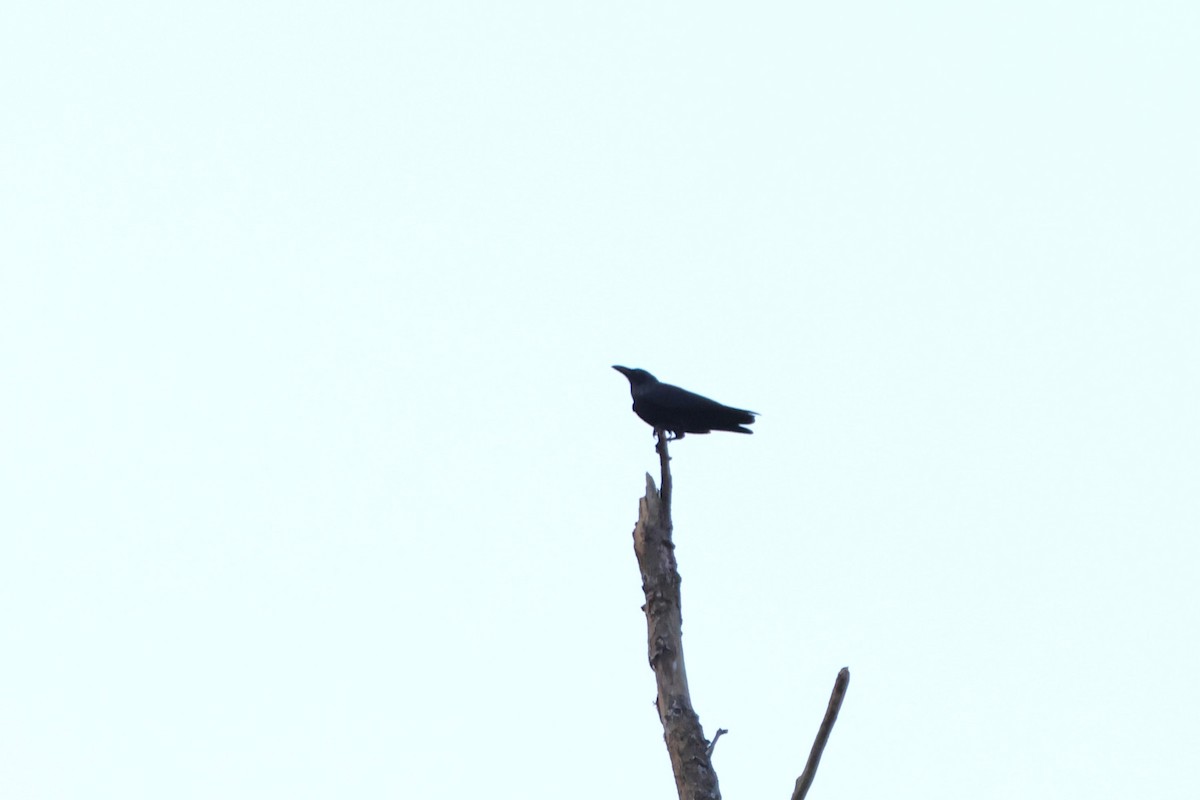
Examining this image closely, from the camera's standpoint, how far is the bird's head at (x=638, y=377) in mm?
11176

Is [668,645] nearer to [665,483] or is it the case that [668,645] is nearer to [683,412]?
[665,483]

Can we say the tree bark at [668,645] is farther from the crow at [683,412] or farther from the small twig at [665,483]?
the crow at [683,412]

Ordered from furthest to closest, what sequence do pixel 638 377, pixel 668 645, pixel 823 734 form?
pixel 638 377 < pixel 668 645 < pixel 823 734

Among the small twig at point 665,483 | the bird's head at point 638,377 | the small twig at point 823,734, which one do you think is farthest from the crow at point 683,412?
the small twig at point 823,734

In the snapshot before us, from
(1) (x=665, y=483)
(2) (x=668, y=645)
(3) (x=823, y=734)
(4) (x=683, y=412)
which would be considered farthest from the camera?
(4) (x=683, y=412)

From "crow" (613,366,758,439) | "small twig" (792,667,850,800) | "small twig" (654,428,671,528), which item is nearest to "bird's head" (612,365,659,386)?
"crow" (613,366,758,439)

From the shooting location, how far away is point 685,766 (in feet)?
24.0

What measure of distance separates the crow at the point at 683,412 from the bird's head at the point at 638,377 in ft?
0.52

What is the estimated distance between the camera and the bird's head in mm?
11176

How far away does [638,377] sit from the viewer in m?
11.3

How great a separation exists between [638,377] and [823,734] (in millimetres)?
4910

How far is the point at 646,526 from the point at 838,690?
167 centimetres

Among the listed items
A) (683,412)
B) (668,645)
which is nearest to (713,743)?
(668,645)

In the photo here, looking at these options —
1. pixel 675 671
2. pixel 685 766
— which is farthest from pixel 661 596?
pixel 685 766
